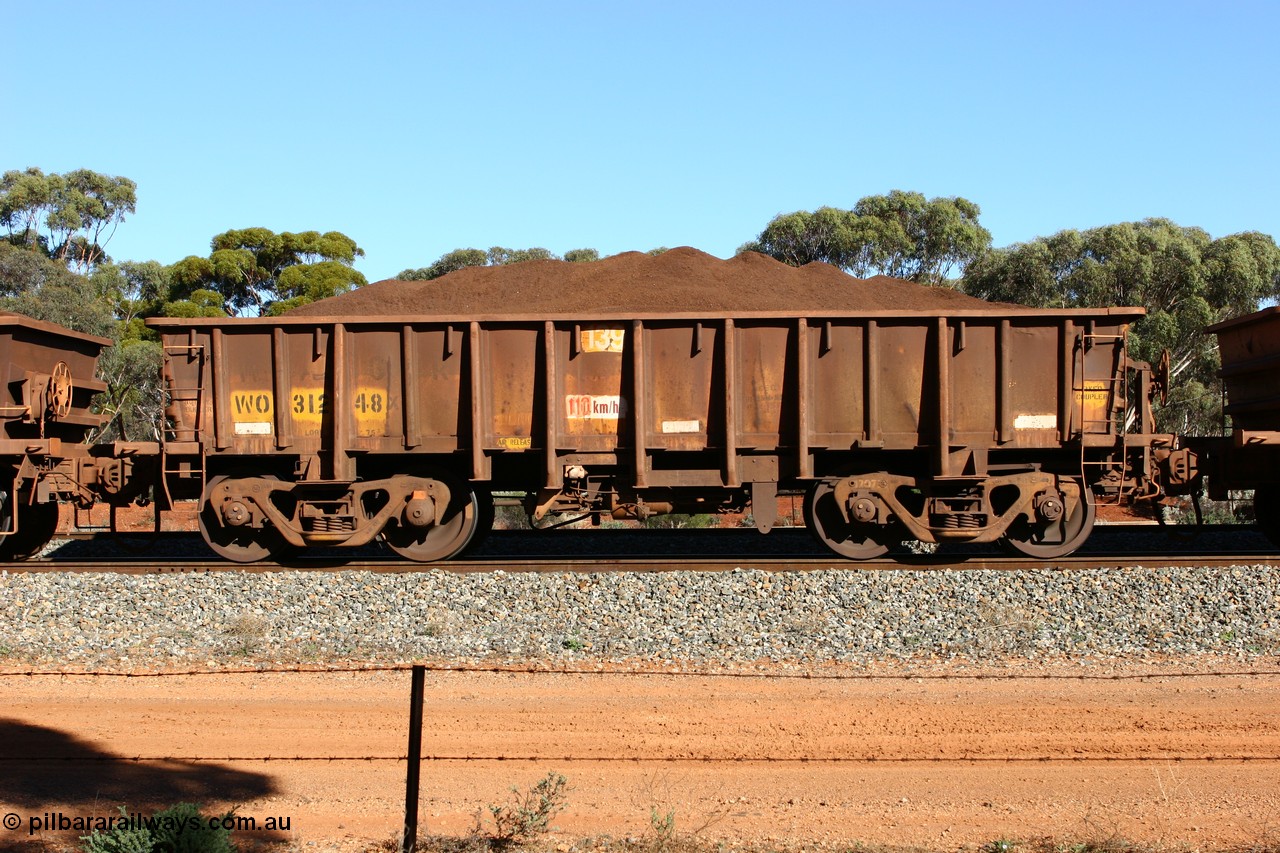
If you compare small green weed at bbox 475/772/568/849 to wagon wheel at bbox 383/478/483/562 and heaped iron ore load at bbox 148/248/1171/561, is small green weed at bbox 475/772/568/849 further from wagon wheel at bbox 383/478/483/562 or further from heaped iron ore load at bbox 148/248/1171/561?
wagon wheel at bbox 383/478/483/562

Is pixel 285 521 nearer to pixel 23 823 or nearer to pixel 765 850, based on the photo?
pixel 23 823

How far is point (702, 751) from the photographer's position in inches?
271

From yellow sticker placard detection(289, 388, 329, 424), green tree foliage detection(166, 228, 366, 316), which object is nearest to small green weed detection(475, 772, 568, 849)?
yellow sticker placard detection(289, 388, 329, 424)

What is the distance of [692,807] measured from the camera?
6.01 m

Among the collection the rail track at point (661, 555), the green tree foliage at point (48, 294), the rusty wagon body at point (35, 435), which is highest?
the green tree foliage at point (48, 294)

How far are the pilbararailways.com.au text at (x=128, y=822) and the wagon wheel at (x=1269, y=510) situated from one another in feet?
40.4

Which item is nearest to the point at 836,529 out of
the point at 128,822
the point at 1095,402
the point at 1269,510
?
the point at 1095,402

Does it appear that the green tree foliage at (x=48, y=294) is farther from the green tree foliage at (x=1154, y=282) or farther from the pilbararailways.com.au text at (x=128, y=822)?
the green tree foliage at (x=1154, y=282)

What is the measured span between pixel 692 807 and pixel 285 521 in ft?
26.1

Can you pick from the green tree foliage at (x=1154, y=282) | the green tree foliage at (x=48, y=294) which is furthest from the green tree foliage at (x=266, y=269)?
the green tree foliage at (x=1154, y=282)

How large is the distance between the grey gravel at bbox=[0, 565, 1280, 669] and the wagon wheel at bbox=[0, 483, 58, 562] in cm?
162

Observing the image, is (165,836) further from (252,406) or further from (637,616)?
(252,406)

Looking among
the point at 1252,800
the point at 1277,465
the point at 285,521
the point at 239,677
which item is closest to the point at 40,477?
the point at 285,521

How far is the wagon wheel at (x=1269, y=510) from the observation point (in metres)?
13.2
